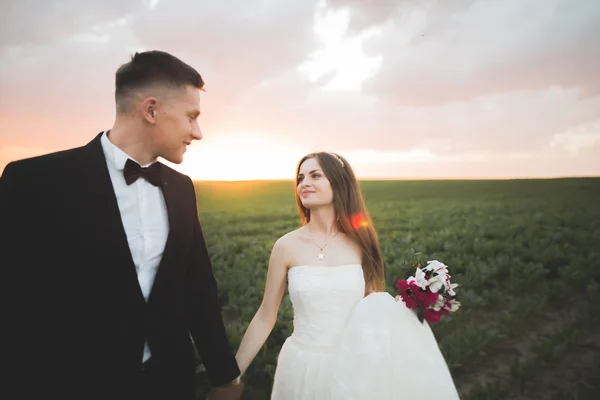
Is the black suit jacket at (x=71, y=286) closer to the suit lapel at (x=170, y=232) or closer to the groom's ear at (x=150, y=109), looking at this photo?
the suit lapel at (x=170, y=232)

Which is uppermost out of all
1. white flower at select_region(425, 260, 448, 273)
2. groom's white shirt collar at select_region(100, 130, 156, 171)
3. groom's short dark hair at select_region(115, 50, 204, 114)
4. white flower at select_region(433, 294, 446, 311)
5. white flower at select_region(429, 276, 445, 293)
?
groom's short dark hair at select_region(115, 50, 204, 114)

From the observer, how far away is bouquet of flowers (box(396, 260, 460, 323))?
111 inches

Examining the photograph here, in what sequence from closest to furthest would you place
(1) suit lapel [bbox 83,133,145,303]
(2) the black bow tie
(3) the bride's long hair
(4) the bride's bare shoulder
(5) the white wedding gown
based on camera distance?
(1) suit lapel [bbox 83,133,145,303] → (2) the black bow tie → (5) the white wedding gown → (4) the bride's bare shoulder → (3) the bride's long hair

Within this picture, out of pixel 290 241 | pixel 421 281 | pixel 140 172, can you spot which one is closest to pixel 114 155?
pixel 140 172

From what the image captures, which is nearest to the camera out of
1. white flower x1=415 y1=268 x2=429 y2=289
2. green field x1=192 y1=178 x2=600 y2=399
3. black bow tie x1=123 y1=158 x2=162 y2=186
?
black bow tie x1=123 y1=158 x2=162 y2=186

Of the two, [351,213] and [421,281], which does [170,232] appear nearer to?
[351,213]

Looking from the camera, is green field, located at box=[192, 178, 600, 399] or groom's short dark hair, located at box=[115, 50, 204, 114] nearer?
groom's short dark hair, located at box=[115, 50, 204, 114]

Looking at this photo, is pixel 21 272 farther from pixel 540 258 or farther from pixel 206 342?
pixel 540 258

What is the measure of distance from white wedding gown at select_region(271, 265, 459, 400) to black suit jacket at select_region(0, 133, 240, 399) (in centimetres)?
106

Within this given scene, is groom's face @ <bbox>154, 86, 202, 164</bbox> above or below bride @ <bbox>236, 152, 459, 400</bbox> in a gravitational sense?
above

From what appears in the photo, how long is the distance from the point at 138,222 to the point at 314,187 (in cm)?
147

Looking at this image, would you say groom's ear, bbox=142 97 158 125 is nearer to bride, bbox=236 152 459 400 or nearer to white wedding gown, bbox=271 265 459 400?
bride, bbox=236 152 459 400

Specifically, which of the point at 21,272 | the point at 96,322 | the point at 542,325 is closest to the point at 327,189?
the point at 96,322

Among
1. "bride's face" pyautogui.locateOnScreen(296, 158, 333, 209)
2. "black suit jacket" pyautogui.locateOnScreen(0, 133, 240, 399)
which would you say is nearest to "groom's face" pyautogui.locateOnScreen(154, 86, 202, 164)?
"black suit jacket" pyautogui.locateOnScreen(0, 133, 240, 399)
